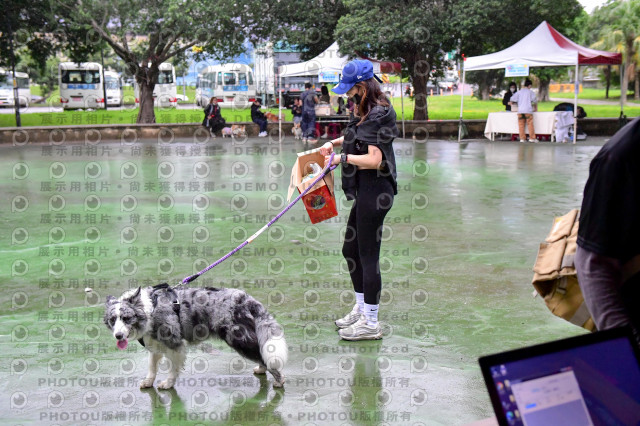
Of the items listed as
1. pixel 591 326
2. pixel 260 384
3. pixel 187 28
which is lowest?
pixel 260 384

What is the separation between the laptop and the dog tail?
8.54 feet

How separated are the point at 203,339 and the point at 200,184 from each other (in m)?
8.36

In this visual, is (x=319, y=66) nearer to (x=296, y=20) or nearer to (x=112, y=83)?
(x=296, y=20)

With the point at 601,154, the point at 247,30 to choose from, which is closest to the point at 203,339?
the point at 601,154

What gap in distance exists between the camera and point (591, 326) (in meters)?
2.67

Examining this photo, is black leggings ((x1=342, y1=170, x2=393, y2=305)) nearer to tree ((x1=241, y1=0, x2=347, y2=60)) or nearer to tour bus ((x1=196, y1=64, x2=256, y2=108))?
tree ((x1=241, y1=0, x2=347, y2=60))

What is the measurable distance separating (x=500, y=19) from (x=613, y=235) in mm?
22261

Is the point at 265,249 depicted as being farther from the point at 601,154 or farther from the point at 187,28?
the point at 187,28

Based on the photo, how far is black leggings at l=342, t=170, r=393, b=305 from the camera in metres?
4.94

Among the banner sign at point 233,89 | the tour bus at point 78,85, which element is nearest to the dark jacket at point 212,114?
the banner sign at point 233,89

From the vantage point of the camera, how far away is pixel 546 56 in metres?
19.2

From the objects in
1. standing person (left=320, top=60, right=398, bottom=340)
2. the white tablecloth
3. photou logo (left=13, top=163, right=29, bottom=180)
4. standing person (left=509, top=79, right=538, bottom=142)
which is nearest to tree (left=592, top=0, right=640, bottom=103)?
the white tablecloth

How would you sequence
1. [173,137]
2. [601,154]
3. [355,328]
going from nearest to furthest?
1. [601,154]
2. [355,328]
3. [173,137]

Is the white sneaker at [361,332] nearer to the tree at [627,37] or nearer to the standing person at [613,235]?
the standing person at [613,235]
